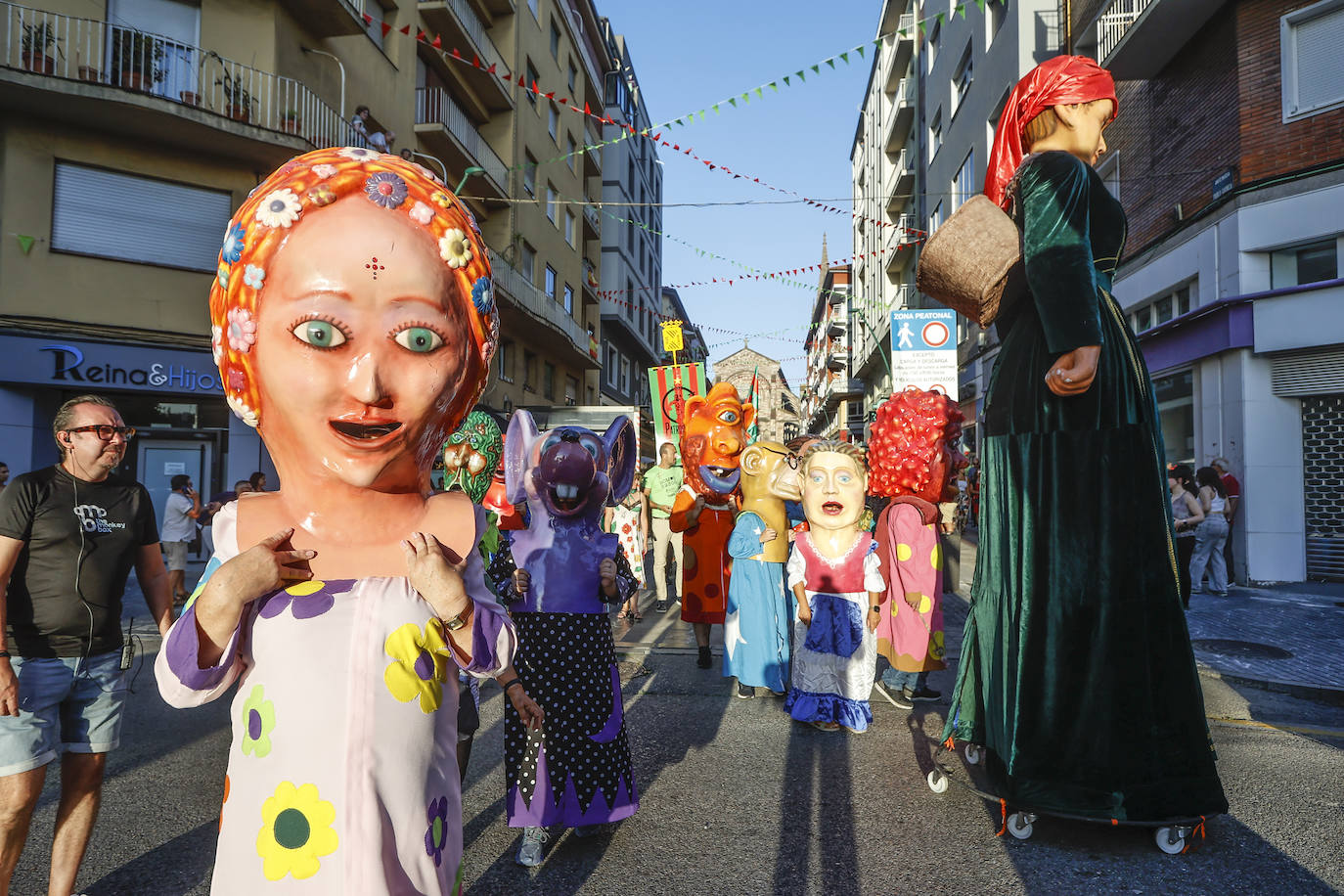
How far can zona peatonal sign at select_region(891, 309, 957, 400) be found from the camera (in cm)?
1198

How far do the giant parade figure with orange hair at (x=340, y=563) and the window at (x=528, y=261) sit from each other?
1925 centimetres

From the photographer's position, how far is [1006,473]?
3.05 m

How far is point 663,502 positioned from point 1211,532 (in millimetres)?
6725

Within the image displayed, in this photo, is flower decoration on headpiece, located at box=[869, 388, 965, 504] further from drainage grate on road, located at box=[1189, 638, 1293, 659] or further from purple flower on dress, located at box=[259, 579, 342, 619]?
purple flower on dress, located at box=[259, 579, 342, 619]

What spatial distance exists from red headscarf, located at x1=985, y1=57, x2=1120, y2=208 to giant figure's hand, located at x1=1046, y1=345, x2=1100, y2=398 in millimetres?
835

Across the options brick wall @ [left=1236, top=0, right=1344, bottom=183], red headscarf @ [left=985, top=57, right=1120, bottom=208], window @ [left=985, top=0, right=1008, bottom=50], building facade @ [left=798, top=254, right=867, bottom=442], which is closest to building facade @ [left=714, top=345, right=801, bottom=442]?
building facade @ [left=798, top=254, right=867, bottom=442]

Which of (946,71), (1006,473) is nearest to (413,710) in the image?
(1006,473)

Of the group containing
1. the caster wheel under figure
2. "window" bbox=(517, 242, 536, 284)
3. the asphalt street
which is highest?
"window" bbox=(517, 242, 536, 284)

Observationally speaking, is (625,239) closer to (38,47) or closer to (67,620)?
(38,47)

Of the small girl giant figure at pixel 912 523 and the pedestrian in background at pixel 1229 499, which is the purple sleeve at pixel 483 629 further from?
the pedestrian in background at pixel 1229 499

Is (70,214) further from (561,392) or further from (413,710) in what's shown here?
(561,392)

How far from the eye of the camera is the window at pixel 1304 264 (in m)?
9.70

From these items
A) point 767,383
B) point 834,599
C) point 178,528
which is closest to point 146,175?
point 178,528

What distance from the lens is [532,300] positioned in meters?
19.3
